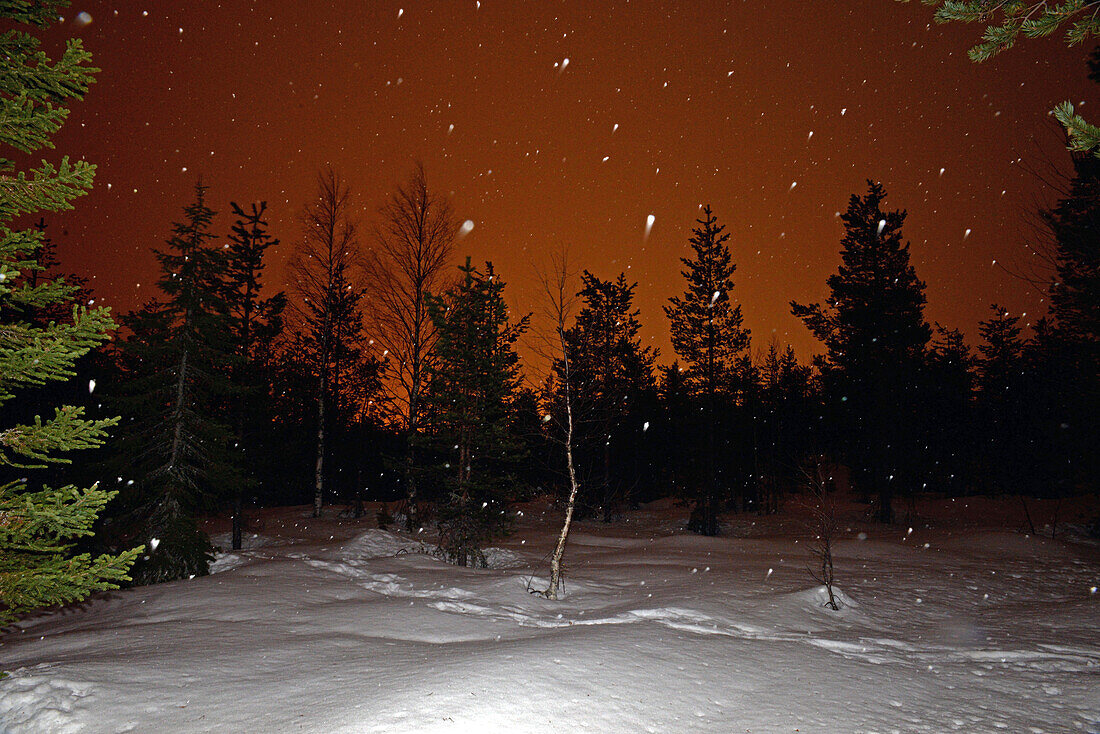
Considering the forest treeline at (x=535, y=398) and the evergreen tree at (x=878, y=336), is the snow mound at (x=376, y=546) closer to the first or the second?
the forest treeline at (x=535, y=398)

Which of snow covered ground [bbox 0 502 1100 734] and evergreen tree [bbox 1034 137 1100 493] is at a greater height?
evergreen tree [bbox 1034 137 1100 493]

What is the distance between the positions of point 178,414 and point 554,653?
11.9 metres

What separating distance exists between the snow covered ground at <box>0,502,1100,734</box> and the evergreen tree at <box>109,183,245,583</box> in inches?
59.4

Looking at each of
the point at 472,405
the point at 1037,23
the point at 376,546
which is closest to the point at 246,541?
the point at 376,546

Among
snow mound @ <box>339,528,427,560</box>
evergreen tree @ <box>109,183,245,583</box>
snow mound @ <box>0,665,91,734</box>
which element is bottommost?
snow mound @ <box>339,528,427,560</box>

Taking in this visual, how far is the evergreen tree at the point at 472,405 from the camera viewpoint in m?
16.3

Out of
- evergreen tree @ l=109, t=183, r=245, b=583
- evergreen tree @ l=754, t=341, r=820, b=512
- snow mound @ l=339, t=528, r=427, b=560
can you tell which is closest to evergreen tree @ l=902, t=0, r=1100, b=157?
evergreen tree @ l=109, t=183, r=245, b=583

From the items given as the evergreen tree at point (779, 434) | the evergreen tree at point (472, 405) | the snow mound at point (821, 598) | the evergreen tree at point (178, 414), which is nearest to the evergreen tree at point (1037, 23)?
the snow mound at point (821, 598)

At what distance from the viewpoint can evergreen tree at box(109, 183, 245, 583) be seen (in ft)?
43.6

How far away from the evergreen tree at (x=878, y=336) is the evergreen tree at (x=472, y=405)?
21022mm

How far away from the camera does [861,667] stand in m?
8.02

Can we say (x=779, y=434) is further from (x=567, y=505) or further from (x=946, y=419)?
(x=567, y=505)

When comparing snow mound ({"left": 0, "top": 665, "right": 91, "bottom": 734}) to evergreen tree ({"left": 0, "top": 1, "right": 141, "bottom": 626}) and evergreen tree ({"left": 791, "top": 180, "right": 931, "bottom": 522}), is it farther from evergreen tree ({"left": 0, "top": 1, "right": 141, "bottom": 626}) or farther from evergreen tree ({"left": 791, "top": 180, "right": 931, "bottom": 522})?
evergreen tree ({"left": 791, "top": 180, "right": 931, "bottom": 522})

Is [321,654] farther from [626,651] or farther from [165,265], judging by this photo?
[165,265]
